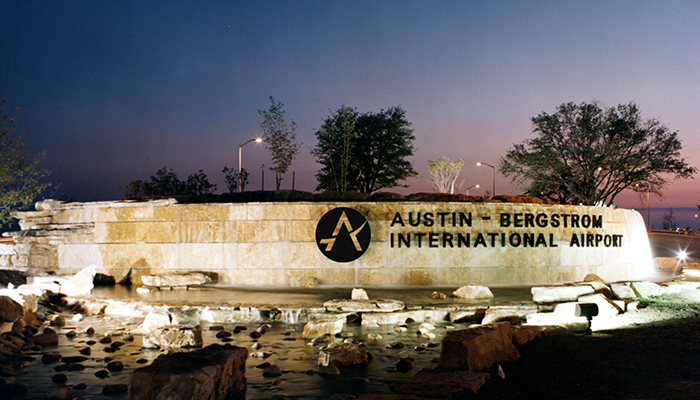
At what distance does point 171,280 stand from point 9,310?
129 inches

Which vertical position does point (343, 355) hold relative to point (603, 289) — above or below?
below

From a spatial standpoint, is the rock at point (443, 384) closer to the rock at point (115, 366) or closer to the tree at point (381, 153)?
the rock at point (115, 366)

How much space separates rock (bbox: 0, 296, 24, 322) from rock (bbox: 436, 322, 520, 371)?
6.92 meters

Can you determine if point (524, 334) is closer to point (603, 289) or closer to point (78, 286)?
point (603, 289)

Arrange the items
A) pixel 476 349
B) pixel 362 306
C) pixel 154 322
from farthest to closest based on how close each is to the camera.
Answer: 1. pixel 362 306
2. pixel 154 322
3. pixel 476 349

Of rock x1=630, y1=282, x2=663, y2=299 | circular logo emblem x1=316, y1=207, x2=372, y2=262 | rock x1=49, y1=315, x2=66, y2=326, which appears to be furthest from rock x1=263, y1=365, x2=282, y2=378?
rock x1=630, y1=282, x2=663, y2=299

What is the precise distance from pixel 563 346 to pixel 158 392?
5249 mm

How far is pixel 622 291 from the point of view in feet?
34.0

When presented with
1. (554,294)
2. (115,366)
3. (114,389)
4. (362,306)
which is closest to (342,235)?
(362,306)

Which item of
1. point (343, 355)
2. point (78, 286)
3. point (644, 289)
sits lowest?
point (343, 355)

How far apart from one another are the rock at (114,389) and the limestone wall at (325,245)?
6.19m

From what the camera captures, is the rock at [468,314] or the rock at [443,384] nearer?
the rock at [443,384]

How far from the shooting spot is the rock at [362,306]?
8.18 metres

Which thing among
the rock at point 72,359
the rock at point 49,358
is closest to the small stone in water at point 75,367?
the rock at point 72,359
